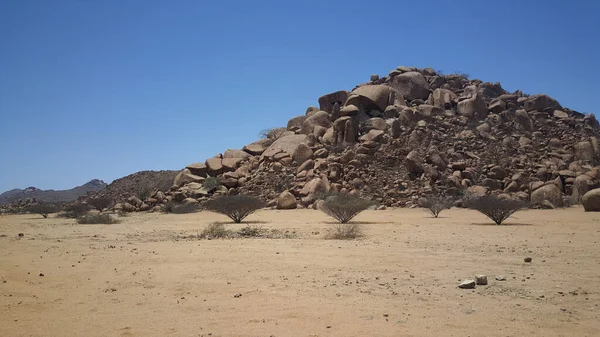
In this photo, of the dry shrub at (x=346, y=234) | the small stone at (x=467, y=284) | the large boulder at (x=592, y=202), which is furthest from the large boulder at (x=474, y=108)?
the small stone at (x=467, y=284)

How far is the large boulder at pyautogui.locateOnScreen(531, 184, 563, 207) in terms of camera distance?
25609 mm

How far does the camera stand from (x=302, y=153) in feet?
116

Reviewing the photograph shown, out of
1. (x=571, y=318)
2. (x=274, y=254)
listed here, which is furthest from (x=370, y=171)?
(x=571, y=318)

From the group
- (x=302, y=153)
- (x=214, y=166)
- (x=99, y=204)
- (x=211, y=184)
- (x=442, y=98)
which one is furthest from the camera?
(x=442, y=98)

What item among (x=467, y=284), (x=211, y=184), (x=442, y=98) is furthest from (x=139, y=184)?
(x=467, y=284)

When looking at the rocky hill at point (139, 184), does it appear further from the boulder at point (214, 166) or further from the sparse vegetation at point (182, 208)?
the sparse vegetation at point (182, 208)

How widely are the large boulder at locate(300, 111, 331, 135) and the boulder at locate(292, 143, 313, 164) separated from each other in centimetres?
407

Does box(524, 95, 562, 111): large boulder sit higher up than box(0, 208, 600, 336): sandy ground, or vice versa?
box(524, 95, 562, 111): large boulder

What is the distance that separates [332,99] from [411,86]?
7190mm

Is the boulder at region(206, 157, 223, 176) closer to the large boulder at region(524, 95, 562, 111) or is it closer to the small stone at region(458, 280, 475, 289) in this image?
the large boulder at region(524, 95, 562, 111)

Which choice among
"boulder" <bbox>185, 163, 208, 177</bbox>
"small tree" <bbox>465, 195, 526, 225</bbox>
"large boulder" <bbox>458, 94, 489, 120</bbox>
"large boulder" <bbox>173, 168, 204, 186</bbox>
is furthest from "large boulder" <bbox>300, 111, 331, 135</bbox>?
"small tree" <bbox>465, 195, 526, 225</bbox>

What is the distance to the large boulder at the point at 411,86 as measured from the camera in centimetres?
4212

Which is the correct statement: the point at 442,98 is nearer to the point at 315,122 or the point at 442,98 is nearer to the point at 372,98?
the point at 372,98

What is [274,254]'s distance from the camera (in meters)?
10.4
